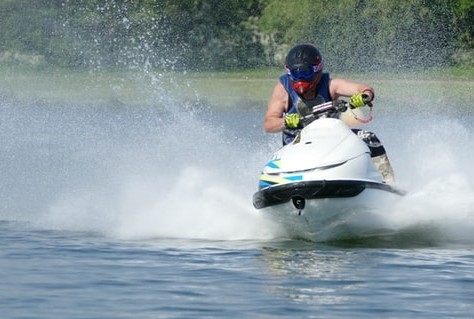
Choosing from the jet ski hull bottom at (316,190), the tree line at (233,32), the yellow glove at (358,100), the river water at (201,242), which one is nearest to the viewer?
the river water at (201,242)

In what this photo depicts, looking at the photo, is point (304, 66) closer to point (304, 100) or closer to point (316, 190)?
point (304, 100)

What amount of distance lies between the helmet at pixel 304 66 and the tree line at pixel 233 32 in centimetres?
2379

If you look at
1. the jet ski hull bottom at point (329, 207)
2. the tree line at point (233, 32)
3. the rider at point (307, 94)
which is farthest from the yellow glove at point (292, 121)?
the tree line at point (233, 32)

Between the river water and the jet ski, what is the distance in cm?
15

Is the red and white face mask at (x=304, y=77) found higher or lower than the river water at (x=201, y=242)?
higher

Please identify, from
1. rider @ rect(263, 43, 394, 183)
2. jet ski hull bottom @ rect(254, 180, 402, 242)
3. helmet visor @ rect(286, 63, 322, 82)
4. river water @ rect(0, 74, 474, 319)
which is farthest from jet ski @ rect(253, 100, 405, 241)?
helmet visor @ rect(286, 63, 322, 82)

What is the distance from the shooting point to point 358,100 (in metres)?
12.0

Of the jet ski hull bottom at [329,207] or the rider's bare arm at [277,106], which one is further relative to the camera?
the rider's bare arm at [277,106]

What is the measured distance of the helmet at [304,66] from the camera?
12281mm

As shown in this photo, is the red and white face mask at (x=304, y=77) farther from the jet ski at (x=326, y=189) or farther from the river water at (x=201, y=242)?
the river water at (x=201, y=242)

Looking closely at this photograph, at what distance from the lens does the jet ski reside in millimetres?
11336

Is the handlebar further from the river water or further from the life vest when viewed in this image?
the river water

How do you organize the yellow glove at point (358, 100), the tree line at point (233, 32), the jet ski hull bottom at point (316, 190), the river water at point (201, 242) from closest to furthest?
the river water at point (201, 242) < the jet ski hull bottom at point (316, 190) < the yellow glove at point (358, 100) < the tree line at point (233, 32)

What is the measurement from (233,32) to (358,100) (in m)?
34.8
